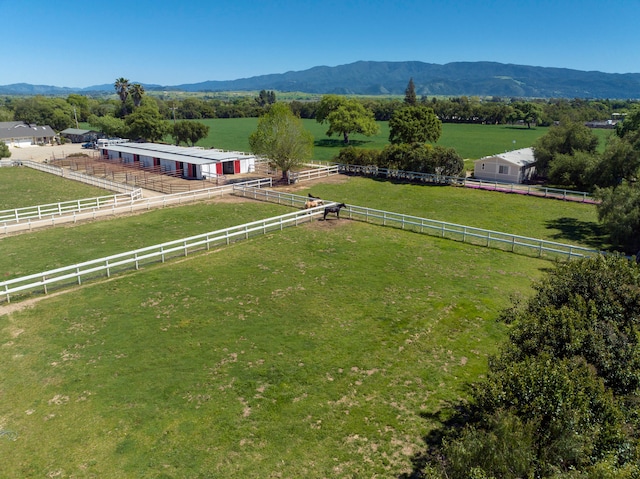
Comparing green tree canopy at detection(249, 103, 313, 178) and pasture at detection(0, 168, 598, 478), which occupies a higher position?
green tree canopy at detection(249, 103, 313, 178)

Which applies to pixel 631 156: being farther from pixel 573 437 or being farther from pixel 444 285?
pixel 573 437

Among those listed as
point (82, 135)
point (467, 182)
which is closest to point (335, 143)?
point (467, 182)

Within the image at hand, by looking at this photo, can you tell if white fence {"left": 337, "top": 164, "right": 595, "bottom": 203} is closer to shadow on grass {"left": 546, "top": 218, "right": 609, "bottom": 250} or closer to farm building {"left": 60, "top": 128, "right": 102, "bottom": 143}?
shadow on grass {"left": 546, "top": 218, "right": 609, "bottom": 250}

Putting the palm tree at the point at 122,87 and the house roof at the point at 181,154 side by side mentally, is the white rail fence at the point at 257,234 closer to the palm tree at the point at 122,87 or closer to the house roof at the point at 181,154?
the house roof at the point at 181,154

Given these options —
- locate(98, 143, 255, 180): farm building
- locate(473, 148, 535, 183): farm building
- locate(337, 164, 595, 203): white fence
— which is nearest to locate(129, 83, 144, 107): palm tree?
locate(98, 143, 255, 180): farm building

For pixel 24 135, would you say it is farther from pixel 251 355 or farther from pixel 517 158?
pixel 251 355

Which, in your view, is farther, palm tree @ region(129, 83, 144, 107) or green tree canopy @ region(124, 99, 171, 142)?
palm tree @ region(129, 83, 144, 107)
